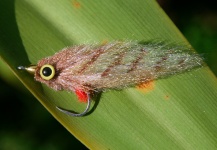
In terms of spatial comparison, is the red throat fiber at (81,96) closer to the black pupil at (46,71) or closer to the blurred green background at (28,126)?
the black pupil at (46,71)

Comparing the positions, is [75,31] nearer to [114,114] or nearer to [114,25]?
[114,25]

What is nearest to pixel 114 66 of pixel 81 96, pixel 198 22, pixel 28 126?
pixel 81 96

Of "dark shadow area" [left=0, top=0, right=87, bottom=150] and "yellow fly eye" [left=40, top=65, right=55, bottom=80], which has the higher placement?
"yellow fly eye" [left=40, top=65, right=55, bottom=80]

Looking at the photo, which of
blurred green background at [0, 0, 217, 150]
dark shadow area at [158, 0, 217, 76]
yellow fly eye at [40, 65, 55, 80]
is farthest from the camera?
dark shadow area at [158, 0, 217, 76]

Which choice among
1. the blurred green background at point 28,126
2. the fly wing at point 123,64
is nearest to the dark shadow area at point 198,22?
the blurred green background at point 28,126

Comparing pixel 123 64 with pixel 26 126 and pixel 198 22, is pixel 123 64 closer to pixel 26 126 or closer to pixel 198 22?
pixel 26 126

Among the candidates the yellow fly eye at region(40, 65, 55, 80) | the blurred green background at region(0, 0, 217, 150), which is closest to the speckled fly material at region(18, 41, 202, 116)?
the yellow fly eye at region(40, 65, 55, 80)

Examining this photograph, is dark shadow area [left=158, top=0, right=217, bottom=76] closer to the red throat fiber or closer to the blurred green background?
the blurred green background
